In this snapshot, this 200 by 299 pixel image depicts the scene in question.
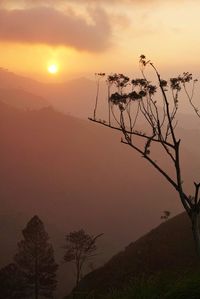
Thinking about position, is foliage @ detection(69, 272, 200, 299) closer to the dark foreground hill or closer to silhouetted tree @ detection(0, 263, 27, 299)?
the dark foreground hill

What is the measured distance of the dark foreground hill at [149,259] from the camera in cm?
4409

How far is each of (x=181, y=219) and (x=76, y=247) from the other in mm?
15302

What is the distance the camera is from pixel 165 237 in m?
53.5

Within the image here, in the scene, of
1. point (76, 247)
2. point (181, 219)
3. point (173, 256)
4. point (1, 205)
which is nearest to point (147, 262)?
point (173, 256)

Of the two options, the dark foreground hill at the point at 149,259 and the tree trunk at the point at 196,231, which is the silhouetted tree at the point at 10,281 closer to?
the dark foreground hill at the point at 149,259

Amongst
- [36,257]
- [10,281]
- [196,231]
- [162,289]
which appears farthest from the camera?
[36,257]

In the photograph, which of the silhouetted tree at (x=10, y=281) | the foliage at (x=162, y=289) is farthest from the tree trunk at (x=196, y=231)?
the silhouetted tree at (x=10, y=281)

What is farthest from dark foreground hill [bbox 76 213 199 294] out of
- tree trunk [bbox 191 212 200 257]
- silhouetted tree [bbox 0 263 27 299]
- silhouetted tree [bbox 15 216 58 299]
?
tree trunk [bbox 191 212 200 257]

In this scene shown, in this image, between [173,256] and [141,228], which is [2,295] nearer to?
[173,256]

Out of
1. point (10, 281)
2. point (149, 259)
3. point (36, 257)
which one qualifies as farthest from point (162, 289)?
point (10, 281)

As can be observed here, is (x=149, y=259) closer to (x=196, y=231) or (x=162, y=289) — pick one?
(x=196, y=231)

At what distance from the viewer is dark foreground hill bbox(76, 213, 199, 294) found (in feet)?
145

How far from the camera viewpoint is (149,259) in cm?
4744

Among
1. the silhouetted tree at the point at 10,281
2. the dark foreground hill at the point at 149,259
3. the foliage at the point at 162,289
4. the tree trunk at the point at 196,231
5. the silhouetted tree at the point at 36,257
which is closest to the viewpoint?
the foliage at the point at 162,289
